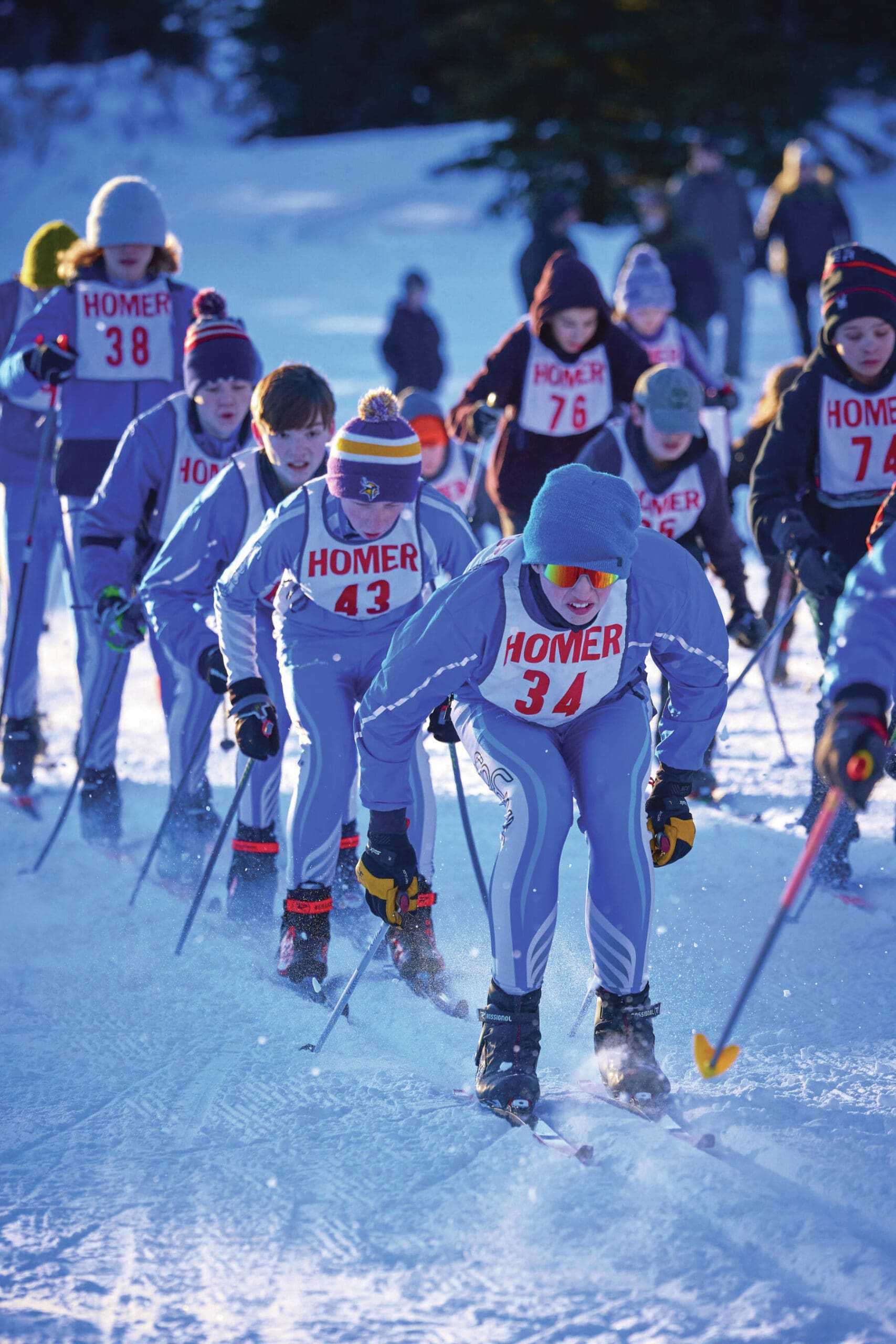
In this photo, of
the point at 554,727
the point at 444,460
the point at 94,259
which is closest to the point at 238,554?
the point at 554,727

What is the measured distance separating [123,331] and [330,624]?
2.02 meters

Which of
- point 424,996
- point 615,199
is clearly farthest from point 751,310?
point 424,996

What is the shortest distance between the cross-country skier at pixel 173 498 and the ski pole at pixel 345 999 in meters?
1.40

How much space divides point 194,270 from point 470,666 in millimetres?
17794

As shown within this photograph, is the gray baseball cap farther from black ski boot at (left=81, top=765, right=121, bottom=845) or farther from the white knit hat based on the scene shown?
black ski boot at (left=81, top=765, right=121, bottom=845)

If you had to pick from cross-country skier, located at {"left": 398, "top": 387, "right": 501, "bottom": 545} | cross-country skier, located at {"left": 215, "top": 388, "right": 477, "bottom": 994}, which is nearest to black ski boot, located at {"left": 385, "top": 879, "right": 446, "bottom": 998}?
cross-country skier, located at {"left": 215, "top": 388, "right": 477, "bottom": 994}

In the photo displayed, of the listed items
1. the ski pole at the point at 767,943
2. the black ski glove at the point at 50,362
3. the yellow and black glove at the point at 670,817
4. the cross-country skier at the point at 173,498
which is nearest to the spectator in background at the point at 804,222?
the black ski glove at the point at 50,362

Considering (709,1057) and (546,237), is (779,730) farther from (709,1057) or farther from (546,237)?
(546,237)

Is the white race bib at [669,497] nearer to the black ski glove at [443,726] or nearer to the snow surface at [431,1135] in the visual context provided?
the snow surface at [431,1135]

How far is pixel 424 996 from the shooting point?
4078mm

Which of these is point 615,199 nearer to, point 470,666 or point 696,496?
point 696,496

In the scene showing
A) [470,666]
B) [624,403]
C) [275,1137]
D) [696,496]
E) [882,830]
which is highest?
[624,403]

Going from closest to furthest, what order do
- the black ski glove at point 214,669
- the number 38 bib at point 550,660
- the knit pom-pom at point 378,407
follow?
the number 38 bib at point 550,660 → the knit pom-pom at point 378,407 → the black ski glove at point 214,669

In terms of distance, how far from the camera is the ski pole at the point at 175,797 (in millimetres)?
4984
